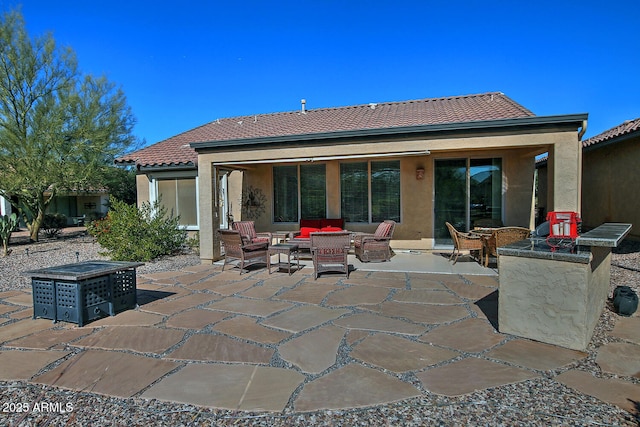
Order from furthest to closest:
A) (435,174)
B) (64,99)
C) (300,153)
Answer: (64,99)
(435,174)
(300,153)

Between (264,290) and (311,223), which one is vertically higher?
Answer: (311,223)

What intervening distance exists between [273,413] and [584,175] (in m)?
17.5

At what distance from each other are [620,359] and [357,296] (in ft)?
11.2

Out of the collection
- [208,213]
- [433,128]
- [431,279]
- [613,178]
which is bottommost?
[431,279]

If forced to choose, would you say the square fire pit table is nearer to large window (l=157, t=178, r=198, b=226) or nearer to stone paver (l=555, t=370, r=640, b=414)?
stone paver (l=555, t=370, r=640, b=414)

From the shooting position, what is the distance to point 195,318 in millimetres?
4898

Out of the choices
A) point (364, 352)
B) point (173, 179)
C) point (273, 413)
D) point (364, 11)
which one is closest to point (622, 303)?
point (364, 352)

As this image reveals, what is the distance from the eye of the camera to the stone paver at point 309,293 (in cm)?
579

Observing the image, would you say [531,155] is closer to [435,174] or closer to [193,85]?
[435,174]

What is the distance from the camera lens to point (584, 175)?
15.1 metres

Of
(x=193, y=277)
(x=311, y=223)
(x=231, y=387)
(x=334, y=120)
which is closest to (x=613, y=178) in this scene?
Result: (x=334, y=120)

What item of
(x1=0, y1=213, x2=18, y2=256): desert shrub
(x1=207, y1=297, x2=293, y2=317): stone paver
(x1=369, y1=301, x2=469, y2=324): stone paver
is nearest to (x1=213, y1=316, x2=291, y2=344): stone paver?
(x1=207, y1=297, x2=293, y2=317): stone paver

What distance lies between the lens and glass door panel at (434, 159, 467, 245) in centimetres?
1030

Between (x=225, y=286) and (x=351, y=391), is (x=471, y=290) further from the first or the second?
(x=225, y=286)
